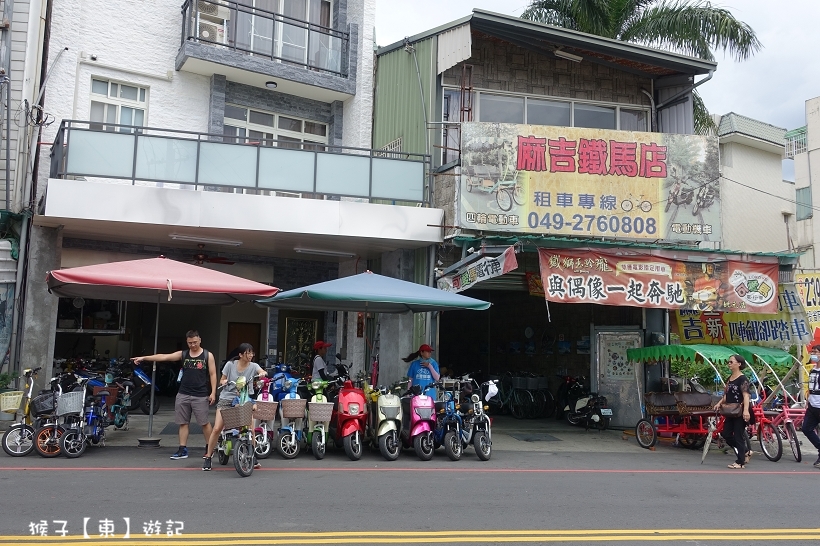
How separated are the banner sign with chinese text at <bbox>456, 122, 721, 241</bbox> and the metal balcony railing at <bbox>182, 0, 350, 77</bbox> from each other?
5194mm

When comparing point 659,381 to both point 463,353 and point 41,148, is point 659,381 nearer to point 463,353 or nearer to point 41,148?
point 463,353

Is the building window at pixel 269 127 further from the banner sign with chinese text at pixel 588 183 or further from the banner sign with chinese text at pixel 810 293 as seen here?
the banner sign with chinese text at pixel 810 293

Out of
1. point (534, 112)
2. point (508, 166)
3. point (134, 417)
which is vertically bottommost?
point (134, 417)

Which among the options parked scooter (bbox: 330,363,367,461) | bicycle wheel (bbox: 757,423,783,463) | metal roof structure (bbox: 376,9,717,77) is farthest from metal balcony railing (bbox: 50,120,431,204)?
bicycle wheel (bbox: 757,423,783,463)

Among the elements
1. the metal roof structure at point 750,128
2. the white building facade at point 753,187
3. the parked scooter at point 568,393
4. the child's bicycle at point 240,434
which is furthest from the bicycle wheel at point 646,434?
the metal roof structure at point 750,128

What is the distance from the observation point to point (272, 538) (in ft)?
19.5

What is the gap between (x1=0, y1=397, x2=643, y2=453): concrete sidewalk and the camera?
11.9 meters

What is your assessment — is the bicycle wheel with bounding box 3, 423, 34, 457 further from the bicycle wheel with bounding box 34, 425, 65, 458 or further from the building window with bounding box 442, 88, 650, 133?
the building window with bounding box 442, 88, 650, 133

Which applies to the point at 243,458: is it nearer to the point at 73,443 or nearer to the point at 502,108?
the point at 73,443

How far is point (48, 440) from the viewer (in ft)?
31.6

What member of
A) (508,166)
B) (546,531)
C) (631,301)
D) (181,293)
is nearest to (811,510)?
(546,531)

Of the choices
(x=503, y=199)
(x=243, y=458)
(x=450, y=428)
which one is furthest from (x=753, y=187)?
(x=243, y=458)

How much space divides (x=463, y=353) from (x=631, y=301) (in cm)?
965

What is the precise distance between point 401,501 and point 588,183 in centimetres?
826
